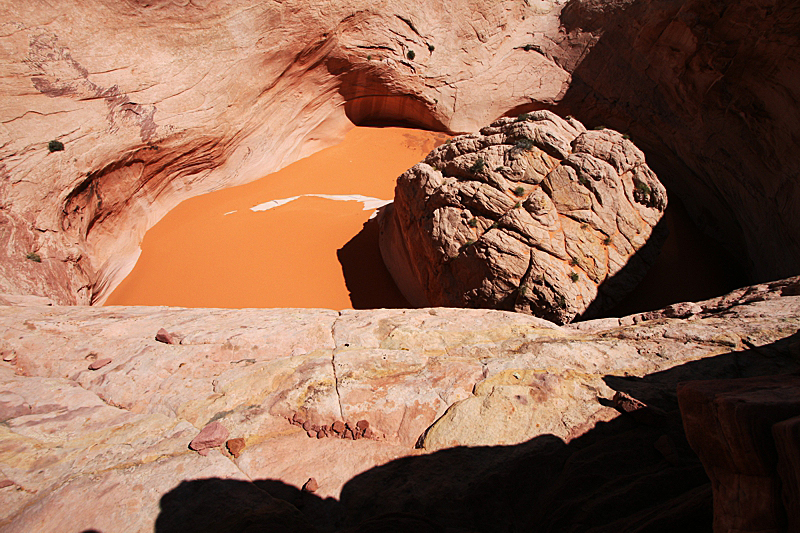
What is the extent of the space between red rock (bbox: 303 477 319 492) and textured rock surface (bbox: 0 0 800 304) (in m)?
7.82

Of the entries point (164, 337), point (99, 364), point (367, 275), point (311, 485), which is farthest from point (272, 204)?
point (311, 485)

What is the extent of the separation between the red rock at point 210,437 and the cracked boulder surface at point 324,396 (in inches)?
2.2

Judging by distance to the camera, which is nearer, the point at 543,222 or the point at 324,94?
the point at 543,222

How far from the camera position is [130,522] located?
8.25 ft

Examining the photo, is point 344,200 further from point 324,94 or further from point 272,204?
point 324,94

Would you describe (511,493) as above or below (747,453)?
below

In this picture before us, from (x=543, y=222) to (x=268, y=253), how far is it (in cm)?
639

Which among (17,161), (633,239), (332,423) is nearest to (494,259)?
(633,239)

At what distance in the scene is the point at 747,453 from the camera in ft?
6.42

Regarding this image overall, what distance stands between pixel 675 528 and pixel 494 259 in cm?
495

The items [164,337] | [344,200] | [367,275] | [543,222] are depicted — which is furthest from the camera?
[344,200]

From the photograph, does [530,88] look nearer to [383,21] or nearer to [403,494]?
[383,21]

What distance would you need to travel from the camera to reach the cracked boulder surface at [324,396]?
2777mm

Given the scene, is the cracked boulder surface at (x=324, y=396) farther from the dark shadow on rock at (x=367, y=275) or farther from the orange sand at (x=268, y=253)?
the dark shadow on rock at (x=367, y=275)
